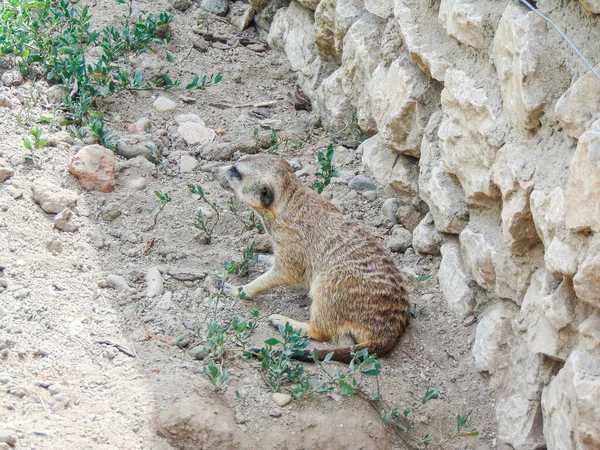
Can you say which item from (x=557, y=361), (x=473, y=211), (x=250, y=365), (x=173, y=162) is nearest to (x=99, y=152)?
(x=173, y=162)

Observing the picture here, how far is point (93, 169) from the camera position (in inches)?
177

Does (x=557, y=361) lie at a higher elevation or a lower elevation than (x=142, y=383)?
higher

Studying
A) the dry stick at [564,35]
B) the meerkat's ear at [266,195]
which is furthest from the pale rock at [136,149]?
the dry stick at [564,35]

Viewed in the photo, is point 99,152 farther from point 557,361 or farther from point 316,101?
point 557,361

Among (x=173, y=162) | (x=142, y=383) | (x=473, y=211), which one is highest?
(x=473, y=211)

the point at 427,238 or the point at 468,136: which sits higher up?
the point at 468,136

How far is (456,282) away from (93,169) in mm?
2090

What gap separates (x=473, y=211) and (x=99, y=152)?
7.04ft

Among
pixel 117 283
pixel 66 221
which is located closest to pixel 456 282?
pixel 117 283

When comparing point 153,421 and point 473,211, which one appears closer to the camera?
point 153,421

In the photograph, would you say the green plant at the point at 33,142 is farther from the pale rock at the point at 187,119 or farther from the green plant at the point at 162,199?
the pale rock at the point at 187,119

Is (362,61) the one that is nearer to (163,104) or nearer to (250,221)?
(250,221)

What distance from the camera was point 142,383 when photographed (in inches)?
128

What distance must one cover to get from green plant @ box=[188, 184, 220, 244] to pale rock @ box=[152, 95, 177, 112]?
93 centimetres
